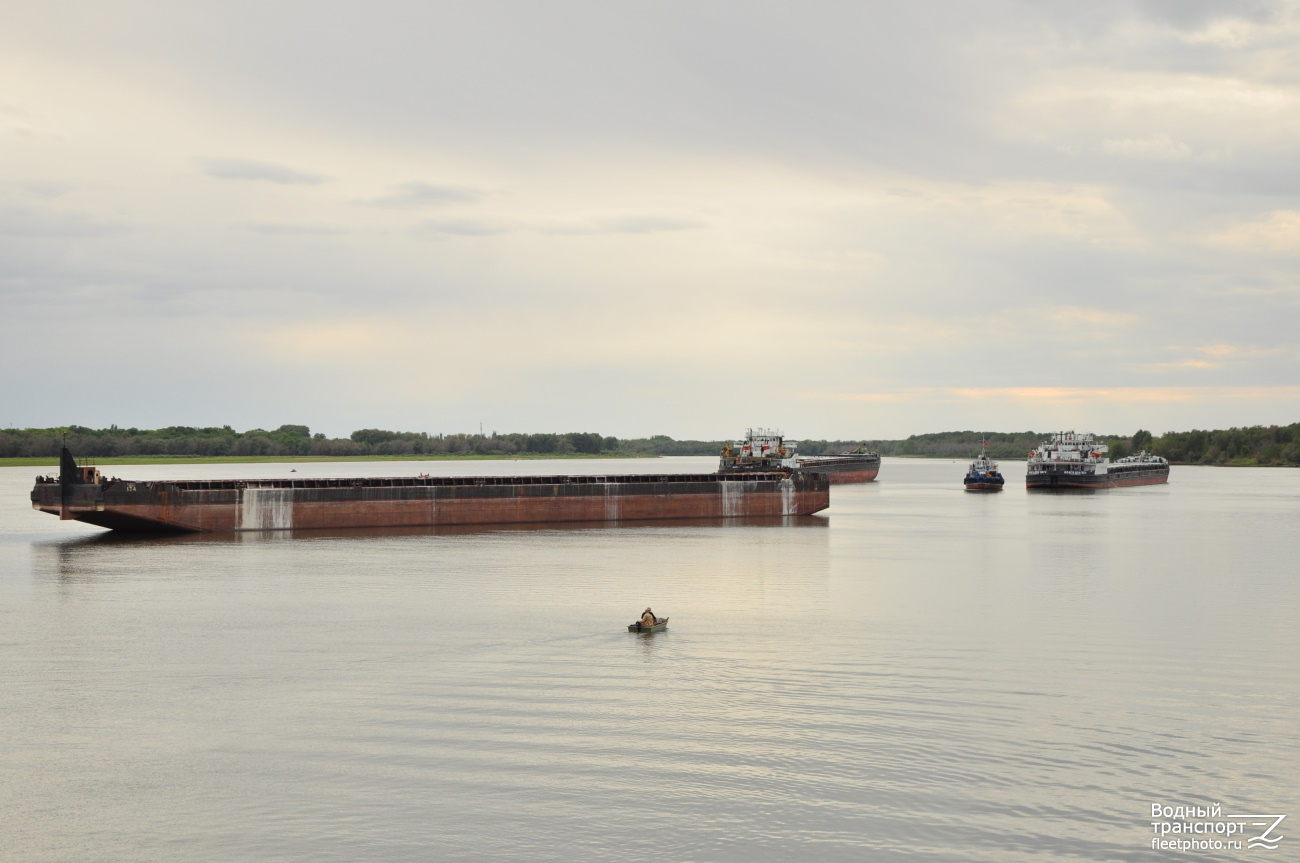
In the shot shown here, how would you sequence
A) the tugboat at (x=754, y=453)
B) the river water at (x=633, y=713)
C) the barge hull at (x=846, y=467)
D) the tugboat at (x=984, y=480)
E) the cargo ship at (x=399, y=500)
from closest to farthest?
the river water at (x=633, y=713)
the cargo ship at (x=399, y=500)
the tugboat at (x=754, y=453)
the tugboat at (x=984, y=480)
the barge hull at (x=846, y=467)

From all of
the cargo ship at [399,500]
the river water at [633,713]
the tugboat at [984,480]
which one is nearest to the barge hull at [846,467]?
the tugboat at [984,480]

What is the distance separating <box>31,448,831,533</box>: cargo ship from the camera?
55.4 meters

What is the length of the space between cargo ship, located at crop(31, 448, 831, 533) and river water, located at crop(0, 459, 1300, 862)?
1294cm

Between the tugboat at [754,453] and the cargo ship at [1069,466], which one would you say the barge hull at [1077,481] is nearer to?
the cargo ship at [1069,466]

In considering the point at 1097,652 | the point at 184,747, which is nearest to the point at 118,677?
the point at 184,747

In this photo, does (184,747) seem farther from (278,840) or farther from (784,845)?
(784,845)

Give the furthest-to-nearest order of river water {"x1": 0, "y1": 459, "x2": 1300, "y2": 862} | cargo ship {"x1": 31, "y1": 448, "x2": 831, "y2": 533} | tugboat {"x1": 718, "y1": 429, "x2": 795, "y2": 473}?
tugboat {"x1": 718, "y1": 429, "x2": 795, "y2": 473} → cargo ship {"x1": 31, "y1": 448, "x2": 831, "y2": 533} → river water {"x1": 0, "y1": 459, "x2": 1300, "y2": 862}

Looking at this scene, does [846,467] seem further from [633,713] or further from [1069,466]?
[633,713]

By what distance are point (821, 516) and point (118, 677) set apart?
60470 millimetres

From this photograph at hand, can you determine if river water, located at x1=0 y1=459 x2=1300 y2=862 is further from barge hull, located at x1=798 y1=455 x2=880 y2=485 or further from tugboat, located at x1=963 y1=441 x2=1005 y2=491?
barge hull, located at x1=798 y1=455 x2=880 y2=485

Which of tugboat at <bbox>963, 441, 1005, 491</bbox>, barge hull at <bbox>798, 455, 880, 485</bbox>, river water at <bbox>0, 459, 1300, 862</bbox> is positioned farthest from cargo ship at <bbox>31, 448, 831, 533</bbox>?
barge hull at <bbox>798, 455, 880, 485</bbox>

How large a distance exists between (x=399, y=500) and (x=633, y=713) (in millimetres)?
43790

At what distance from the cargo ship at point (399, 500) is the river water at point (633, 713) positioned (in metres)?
12.9

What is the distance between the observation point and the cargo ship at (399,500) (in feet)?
182
